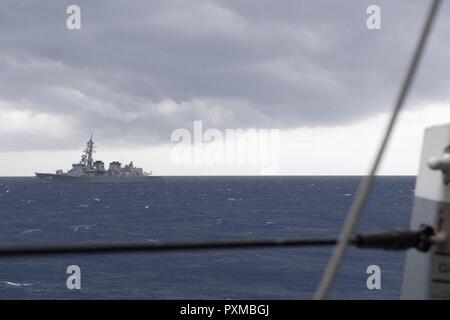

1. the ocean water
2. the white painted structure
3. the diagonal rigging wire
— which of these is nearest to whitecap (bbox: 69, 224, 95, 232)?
the ocean water

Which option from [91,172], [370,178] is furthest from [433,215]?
[91,172]

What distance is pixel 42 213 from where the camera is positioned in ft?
322

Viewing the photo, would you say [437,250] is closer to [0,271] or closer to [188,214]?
[0,271]

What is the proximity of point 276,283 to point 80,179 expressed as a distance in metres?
159

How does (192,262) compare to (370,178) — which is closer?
(370,178)

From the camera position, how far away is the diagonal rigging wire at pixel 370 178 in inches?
96.7

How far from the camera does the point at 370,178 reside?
8.40ft

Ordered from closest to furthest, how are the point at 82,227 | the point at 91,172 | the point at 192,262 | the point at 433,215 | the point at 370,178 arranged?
the point at 370,178 → the point at 433,215 → the point at 192,262 → the point at 82,227 → the point at 91,172

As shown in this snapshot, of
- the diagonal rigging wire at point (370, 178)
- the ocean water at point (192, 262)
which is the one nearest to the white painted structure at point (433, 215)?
the diagonal rigging wire at point (370, 178)

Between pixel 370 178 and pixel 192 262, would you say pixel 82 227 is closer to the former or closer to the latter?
pixel 192 262

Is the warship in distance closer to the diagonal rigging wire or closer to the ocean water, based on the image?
the ocean water

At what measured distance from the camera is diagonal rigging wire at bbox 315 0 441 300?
2.46 meters

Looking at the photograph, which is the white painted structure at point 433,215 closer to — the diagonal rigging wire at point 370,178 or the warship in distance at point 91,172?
the diagonal rigging wire at point 370,178
